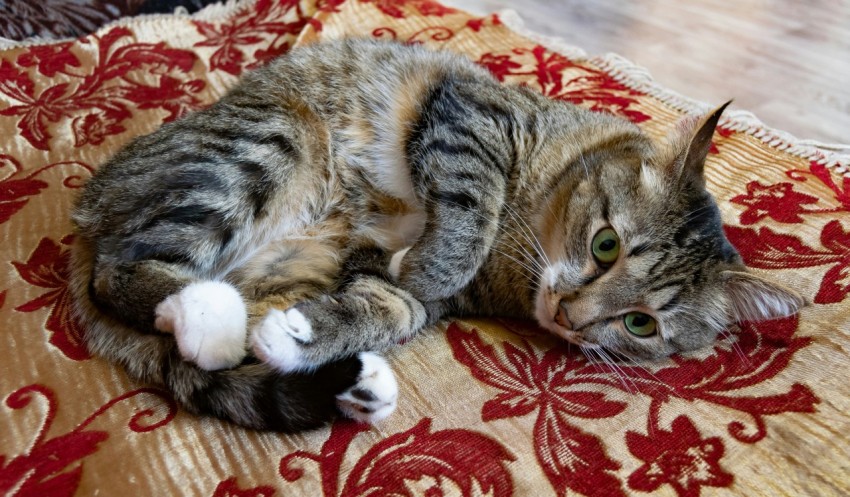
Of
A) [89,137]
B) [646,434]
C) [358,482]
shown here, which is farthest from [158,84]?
[646,434]

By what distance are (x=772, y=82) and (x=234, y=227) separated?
7.99 feet

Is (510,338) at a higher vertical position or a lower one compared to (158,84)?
lower

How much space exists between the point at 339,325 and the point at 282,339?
13 cm

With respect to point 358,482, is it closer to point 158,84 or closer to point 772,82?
point 158,84

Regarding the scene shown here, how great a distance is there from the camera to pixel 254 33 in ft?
7.29

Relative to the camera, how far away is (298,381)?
3.22 ft

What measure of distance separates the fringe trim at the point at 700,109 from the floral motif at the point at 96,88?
1.25 m

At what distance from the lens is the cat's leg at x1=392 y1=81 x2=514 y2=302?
1.21 meters

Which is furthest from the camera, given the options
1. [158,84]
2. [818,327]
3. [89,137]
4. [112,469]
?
[158,84]

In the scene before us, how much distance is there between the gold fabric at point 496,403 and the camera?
2.96 feet

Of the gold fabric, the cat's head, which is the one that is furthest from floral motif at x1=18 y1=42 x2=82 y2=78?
the cat's head

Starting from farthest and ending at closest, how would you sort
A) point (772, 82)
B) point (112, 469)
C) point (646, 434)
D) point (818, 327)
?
point (772, 82) → point (818, 327) → point (646, 434) → point (112, 469)

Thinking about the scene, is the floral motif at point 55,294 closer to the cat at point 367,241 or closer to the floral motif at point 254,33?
the cat at point 367,241

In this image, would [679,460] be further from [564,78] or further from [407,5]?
[407,5]
